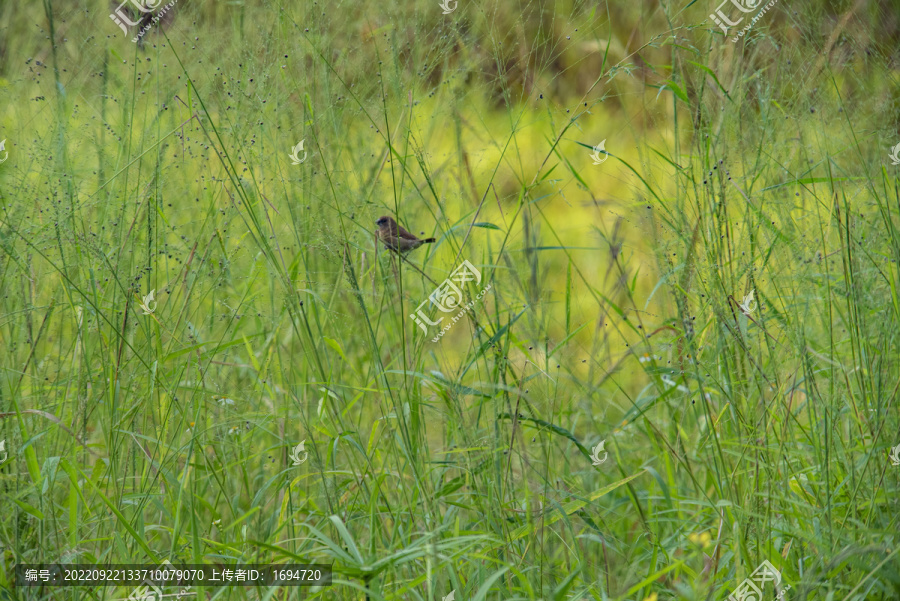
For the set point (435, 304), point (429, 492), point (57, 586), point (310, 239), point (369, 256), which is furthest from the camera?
point (369, 256)

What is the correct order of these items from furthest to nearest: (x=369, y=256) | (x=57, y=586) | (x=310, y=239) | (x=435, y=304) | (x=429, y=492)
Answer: (x=369, y=256)
(x=310, y=239)
(x=435, y=304)
(x=429, y=492)
(x=57, y=586)

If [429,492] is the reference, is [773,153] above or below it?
above

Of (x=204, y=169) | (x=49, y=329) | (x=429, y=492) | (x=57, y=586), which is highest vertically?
(x=204, y=169)

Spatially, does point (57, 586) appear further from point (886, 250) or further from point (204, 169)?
point (886, 250)

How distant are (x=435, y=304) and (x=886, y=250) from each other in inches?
49.6

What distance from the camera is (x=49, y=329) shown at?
1821 millimetres

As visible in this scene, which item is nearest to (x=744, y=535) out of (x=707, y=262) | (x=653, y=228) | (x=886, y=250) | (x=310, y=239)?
(x=707, y=262)
